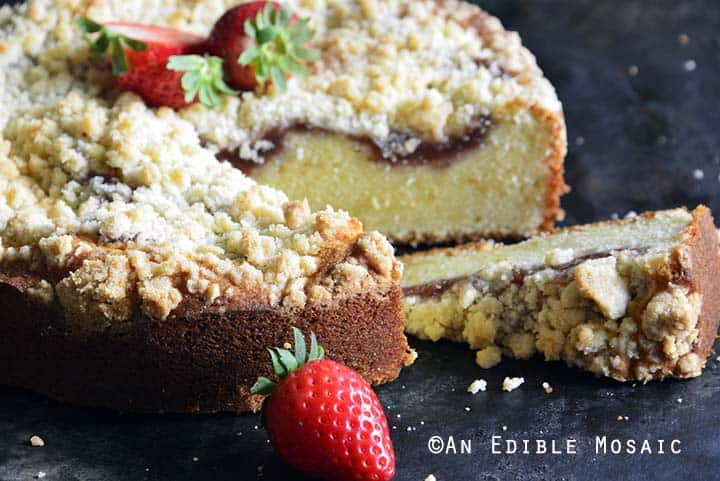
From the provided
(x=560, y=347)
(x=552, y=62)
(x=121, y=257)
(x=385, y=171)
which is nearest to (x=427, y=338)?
(x=560, y=347)

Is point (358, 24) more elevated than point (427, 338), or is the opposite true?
point (358, 24)

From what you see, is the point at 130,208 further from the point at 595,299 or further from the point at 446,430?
the point at 595,299

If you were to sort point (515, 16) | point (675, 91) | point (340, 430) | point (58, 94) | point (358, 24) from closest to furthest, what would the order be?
1. point (340, 430)
2. point (58, 94)
3. point (358, 24)
4. point (675, 91)
5. point (515, 16)

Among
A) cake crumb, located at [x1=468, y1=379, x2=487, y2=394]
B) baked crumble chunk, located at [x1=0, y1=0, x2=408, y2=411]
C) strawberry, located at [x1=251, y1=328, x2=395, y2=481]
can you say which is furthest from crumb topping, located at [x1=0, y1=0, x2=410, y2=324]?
cake crumb, located at [x1=468, y1=379, x2=487, y2=394]

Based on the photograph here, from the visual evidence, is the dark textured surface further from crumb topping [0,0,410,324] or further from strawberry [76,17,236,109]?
strawberry [76,17,236,109]

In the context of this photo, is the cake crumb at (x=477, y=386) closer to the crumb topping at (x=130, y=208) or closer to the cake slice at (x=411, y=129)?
the crumb topping at (x=130, y=208)

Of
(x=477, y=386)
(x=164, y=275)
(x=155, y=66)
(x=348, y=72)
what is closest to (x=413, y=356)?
(x=477, y=386)

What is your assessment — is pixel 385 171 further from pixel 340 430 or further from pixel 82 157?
pixel 340 430
